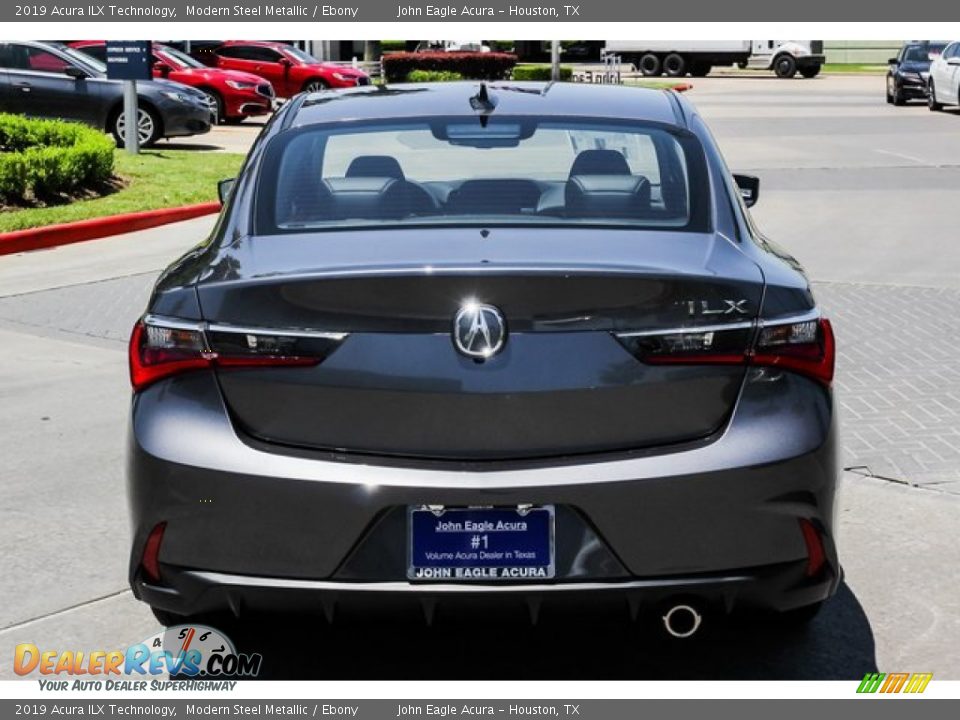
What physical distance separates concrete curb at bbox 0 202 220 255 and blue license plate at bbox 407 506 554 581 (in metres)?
10.7

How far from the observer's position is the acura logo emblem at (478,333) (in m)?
3.84

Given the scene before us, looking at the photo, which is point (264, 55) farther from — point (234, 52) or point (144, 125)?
point (144, 125)

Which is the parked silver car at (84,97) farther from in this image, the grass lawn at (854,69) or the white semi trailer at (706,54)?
the grass lawn at (854,69)

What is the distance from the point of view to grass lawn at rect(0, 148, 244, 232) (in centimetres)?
1498

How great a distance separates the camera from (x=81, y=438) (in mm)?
7352

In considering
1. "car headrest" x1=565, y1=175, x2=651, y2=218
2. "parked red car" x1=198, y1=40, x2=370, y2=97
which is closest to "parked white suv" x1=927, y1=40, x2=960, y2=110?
"parked red car" x1=198, y1=40, x2=370, y2=97

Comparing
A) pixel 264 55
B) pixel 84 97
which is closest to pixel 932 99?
pixel 264 55

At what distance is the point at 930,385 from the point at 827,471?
172 inches

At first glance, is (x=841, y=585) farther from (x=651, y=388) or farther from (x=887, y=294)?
(x=887, y=294)

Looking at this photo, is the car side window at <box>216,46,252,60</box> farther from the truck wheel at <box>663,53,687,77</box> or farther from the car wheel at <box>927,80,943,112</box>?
the truck wheel at <box>663,53,687,77</box>

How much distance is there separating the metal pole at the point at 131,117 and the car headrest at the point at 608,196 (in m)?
16.9

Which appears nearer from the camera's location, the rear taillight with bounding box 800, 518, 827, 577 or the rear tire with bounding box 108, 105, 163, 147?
the rear taillight with bounding box 800, 518, 827, 577

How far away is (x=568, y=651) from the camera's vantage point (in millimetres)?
4723
